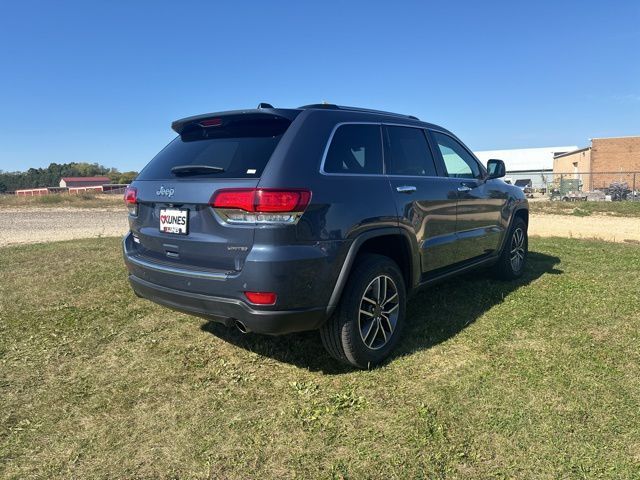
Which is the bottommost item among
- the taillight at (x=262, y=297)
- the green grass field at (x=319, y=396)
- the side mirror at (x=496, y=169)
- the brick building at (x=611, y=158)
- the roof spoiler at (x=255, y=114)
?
the green grass field at (x=319, y=396)

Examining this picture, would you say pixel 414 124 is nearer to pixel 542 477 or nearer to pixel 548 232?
pixel 542 477

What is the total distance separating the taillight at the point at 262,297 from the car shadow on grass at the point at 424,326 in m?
0.93

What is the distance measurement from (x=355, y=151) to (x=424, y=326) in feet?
5.79

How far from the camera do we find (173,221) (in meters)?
3.21

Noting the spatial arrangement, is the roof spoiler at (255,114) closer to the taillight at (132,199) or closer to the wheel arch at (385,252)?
the taillight at (132,199)

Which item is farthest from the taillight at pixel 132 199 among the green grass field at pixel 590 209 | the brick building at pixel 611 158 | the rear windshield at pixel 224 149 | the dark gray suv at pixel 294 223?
the brick building at pixel 611 158

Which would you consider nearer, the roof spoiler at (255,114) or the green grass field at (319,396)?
the green grass field at (319,396)

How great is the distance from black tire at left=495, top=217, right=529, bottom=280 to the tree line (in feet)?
293

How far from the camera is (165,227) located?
3283 mm

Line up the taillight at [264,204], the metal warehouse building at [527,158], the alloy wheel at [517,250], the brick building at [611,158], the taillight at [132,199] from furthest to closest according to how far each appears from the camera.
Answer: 1. the metal warehouse building at [527,158]
2. the brick building at [611,158]
3. the alloy wheel at [517,250]
4. the taillight at [132,199]
5. the taillight at [264,204]

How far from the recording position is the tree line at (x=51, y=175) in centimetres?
9525

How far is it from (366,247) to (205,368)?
1496 mm

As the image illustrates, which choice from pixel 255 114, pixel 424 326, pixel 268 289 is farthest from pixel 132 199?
pixel 424 326

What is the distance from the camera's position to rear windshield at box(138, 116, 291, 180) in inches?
119
